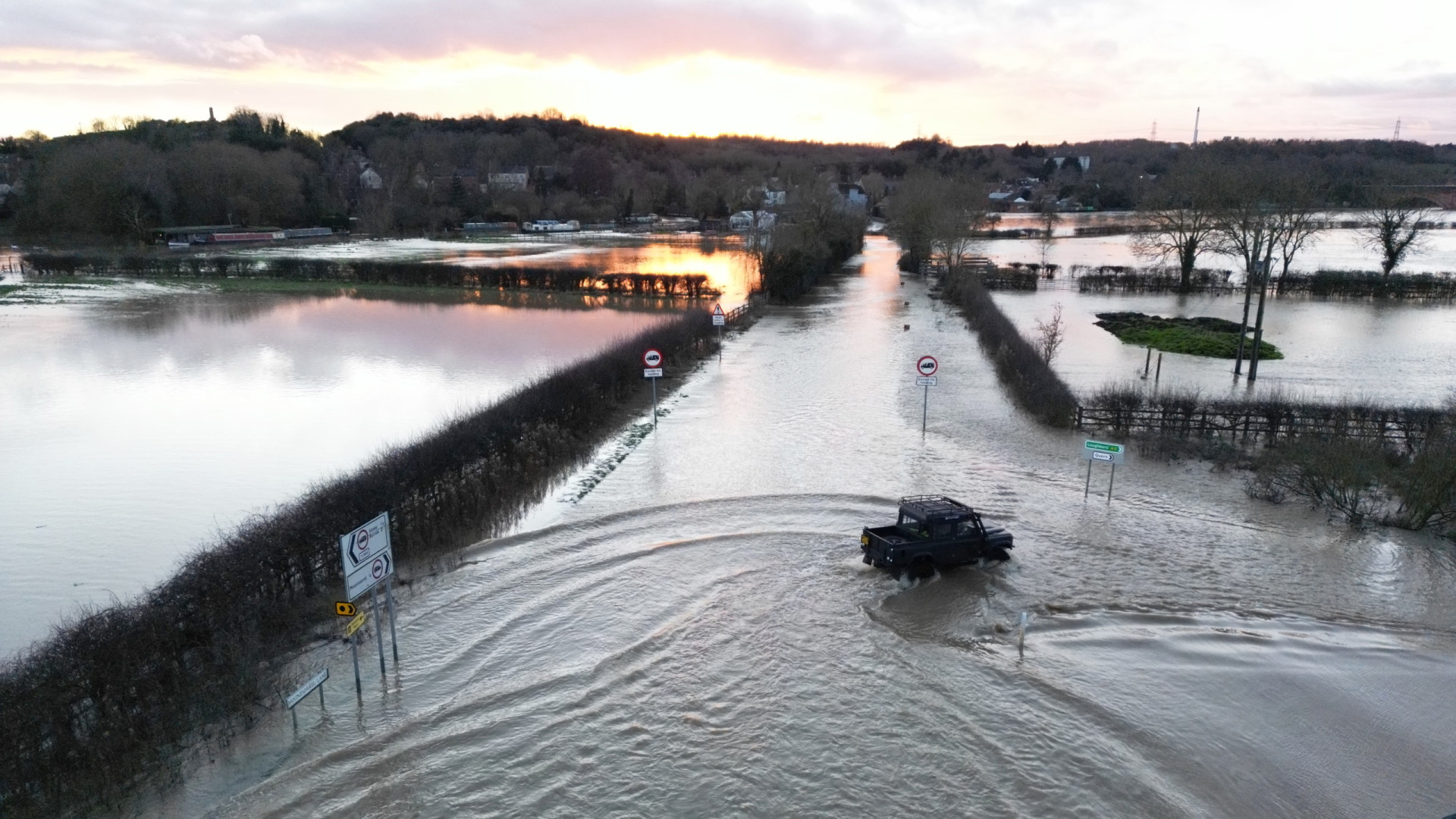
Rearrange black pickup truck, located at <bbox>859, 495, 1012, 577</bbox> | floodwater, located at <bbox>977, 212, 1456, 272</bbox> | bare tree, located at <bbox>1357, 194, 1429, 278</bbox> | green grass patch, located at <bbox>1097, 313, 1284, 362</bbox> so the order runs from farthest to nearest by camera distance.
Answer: floodwater, located at <bbox>977, 212, 1456, 272</bbox>, bare tree, located at <bbox>1357, 194, 1429, 278</bbox>, green grass patch, located at <bbox>1097, 313, 1284, 362</bbox>, black pickup truck, located at <bbox>859, 495, 1012, 577</bbox>

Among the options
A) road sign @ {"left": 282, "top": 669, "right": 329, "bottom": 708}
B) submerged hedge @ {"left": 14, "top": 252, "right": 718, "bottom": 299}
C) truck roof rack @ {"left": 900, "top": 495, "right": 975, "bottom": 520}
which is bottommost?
road sign @ {"left": 282, "top": 669, "right": 329, "bottom": 708}

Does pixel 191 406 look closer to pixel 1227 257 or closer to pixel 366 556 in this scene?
pixel 366 556

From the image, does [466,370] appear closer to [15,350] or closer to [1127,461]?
[15,350]

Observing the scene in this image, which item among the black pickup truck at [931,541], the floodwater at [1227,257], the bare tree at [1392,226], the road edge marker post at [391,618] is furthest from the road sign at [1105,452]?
the floodwater at [1227,257]

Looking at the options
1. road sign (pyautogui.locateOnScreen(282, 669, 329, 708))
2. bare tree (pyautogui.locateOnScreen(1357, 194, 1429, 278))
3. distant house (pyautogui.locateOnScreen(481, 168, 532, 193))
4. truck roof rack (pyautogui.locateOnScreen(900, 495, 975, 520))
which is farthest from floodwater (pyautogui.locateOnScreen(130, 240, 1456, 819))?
distant house (pyautogui.locateOnScreen(481, 168, 532, 193))

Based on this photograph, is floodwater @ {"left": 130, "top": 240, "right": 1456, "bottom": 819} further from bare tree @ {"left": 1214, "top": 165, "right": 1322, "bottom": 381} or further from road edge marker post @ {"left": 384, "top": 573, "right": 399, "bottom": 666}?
bare tree @ {"left": 1214, "top": 165, "right": 1322, "bottom": 381}

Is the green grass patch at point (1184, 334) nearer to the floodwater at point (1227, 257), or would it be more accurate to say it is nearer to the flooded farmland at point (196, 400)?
the flooded farmland at point (196, 400)
